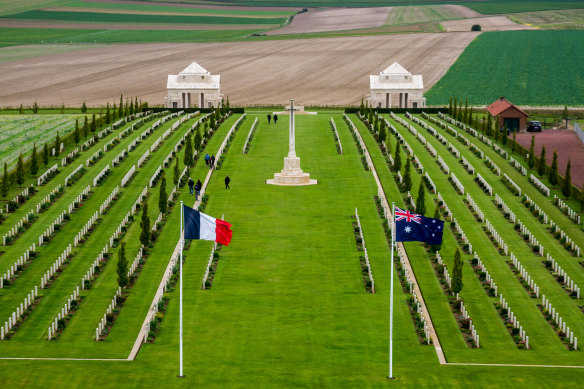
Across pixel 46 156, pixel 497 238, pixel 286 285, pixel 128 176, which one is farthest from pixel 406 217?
pixel 46 156

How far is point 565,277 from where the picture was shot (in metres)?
62.1

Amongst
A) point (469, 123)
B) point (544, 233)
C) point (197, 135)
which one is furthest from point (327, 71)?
point (544, 233)

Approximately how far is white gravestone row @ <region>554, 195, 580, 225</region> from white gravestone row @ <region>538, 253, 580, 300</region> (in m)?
10.7

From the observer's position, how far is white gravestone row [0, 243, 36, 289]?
200 feet

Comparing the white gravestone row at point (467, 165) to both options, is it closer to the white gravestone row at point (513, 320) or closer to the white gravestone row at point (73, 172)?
the white gravestone row at point (73, 172)

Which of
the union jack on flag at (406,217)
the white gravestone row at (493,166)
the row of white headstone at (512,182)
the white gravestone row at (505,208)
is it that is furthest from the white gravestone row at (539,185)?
the union jack on flag at (406,217)

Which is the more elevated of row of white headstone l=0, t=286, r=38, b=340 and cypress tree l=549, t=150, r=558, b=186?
cypress tree l=549, t=150, r=558, b=186

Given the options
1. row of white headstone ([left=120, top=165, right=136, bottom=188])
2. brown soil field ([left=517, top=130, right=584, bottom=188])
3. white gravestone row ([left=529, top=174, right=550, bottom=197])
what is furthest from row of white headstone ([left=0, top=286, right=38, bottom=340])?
brown soil field ([left=517, top=130, right=584, bottom=188])

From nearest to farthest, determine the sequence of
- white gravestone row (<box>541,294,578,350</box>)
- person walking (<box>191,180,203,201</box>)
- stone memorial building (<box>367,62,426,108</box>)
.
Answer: white gravestone row (<box>541,294,578,350</box>) → person walking (<box>191,180,203,201</box>) → stone memorial building (<box>367,62,426,108</box>)

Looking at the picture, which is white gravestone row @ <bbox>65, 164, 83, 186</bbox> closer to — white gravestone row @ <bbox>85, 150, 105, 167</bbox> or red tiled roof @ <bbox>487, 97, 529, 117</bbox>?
white gravestone row @ <bbox>85, 150, 105, 167</bbox>

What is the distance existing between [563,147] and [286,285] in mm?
59695

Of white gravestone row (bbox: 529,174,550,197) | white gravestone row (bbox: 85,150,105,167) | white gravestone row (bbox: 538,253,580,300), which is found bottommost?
white gravestone row (bbox: 538,253,580,300)

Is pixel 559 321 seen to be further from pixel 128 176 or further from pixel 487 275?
pixel 128 176

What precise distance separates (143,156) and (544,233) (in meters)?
38.8
